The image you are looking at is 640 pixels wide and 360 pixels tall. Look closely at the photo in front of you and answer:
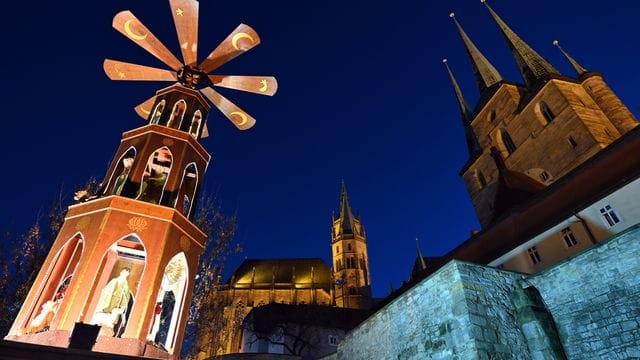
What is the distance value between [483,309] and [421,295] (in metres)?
1.76

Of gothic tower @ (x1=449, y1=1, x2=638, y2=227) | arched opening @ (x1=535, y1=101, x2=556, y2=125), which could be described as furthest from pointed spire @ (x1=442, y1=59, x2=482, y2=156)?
arched opening @ (x1=535, y1=101, x2=556, y2=125)

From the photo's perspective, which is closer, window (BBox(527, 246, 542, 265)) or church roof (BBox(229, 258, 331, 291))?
window (BBox(527, 246, 542, 265))

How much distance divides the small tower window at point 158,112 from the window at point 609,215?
14.3 metres

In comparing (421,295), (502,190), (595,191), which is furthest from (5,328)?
(502,190)

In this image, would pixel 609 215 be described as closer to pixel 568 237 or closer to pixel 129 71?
pixel 568 237

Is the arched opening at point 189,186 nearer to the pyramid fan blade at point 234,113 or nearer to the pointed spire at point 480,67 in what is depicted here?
the pyramid fan blade at point 234,113

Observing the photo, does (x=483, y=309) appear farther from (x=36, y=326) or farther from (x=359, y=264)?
(x=359, y=264)

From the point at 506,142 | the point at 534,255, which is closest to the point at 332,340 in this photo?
the point at 534,255

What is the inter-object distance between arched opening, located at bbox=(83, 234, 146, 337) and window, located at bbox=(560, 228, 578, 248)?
533 inches

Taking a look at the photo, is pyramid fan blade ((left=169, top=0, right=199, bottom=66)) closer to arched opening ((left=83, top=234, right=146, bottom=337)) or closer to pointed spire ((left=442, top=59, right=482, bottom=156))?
arched opening ((left=83, top=234, right=146, bottom=337))

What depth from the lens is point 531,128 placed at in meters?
26.4

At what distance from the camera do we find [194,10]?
10.0m

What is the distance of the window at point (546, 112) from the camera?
25.4 meters

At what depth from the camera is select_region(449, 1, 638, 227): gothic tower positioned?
71.9ft
